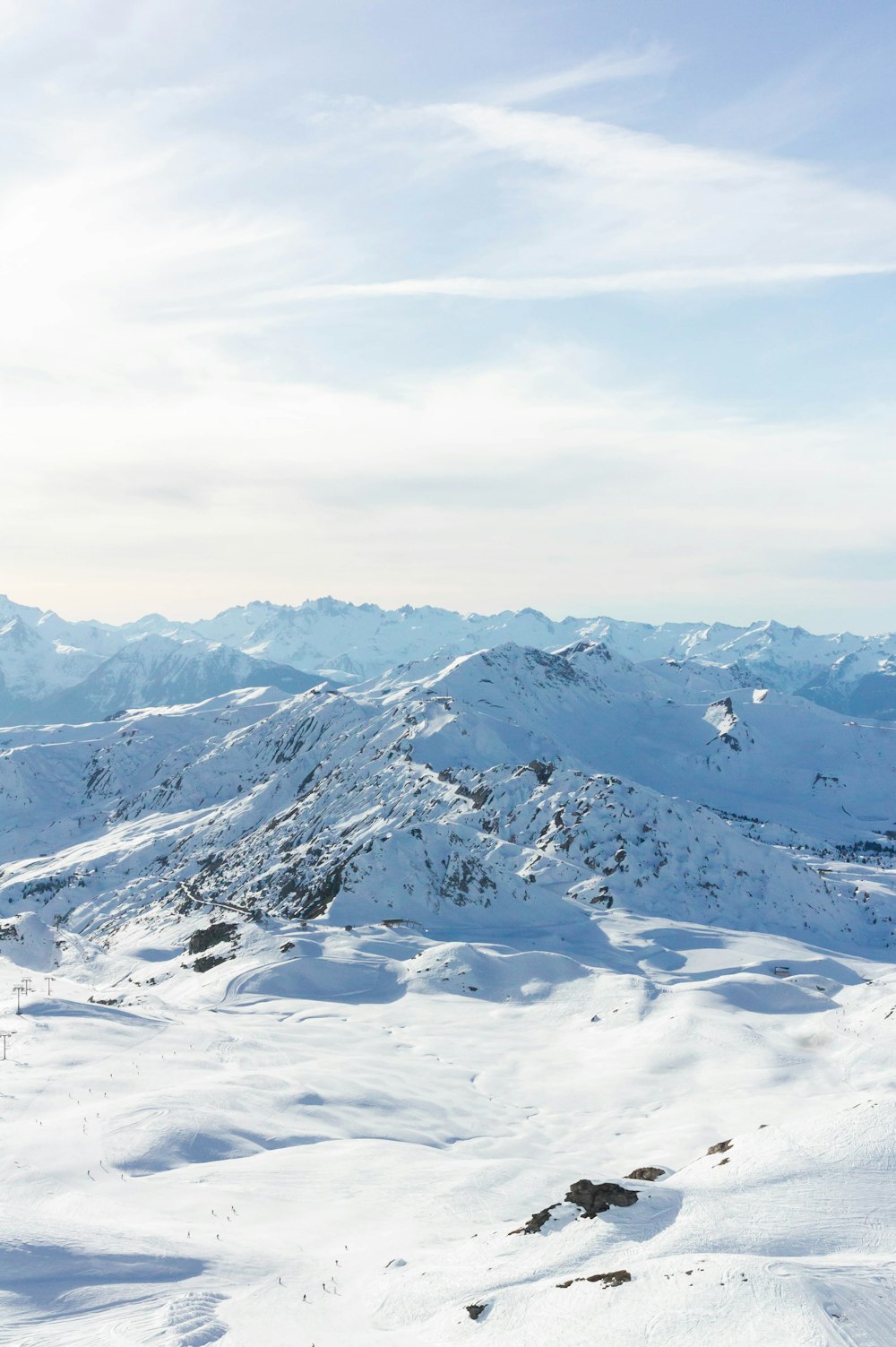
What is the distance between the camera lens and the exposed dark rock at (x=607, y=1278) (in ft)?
76.8

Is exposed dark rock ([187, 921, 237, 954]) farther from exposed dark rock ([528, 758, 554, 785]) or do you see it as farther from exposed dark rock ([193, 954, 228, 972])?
exposed dark rock ([528, 758, 554, 785])

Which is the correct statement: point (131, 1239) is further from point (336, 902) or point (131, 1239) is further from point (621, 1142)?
point (336, 902)

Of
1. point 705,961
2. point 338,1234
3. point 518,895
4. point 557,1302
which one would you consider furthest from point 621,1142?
point 518,895

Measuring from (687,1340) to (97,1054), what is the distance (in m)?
46.3

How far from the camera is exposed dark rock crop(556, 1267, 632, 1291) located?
23.4 meters

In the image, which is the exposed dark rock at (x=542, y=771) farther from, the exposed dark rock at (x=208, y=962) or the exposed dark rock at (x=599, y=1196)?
the exposed dark rock at (x=599, y=1196)

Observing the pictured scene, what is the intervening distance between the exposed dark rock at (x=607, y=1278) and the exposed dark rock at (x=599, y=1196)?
4440mm

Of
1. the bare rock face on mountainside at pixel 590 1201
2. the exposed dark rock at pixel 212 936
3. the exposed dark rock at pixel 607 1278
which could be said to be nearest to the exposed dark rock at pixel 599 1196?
the bare rock face on mountainside at pixel 590 1201

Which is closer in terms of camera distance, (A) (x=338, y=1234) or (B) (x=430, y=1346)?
(B) (x=430, y=1346)

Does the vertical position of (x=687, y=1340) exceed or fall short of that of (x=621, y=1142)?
it exceeds it

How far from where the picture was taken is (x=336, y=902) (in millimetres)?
121375

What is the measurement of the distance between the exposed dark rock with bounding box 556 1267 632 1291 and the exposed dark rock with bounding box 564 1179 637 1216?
444 centimetres

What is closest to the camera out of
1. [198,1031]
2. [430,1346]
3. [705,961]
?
[430,1346]

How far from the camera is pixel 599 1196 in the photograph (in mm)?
29438
